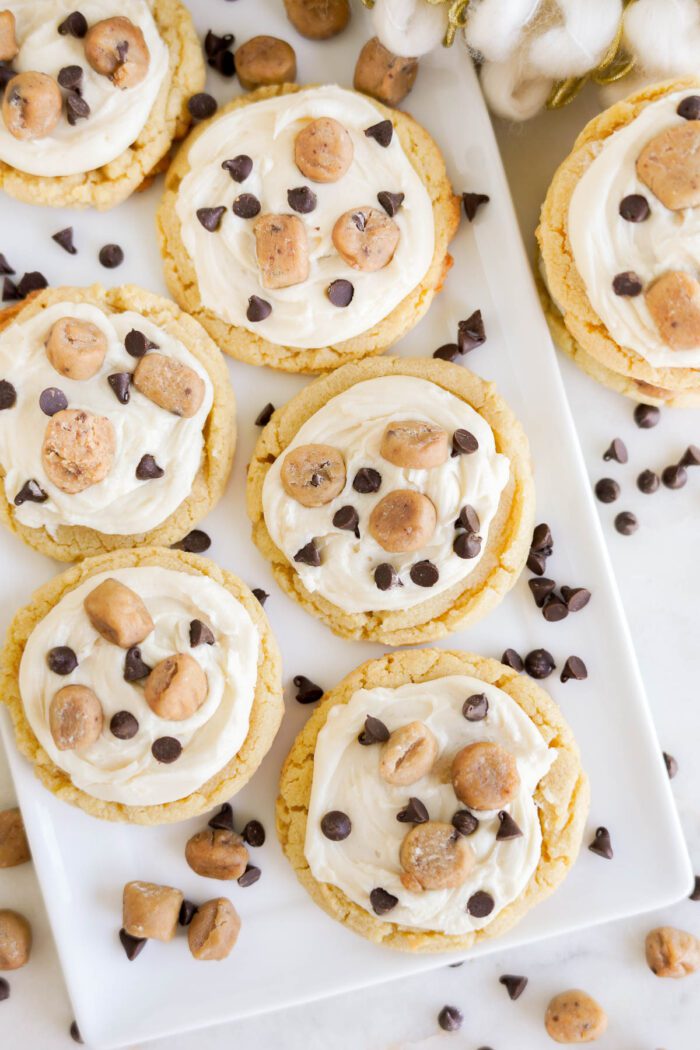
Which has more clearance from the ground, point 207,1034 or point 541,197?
point 541,197

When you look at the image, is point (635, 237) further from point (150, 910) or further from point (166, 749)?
point (150, 910)

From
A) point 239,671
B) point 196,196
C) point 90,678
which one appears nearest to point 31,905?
point 90,678

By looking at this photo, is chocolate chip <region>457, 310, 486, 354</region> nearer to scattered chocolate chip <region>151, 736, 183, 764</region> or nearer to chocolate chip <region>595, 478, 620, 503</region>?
chocolate chip <region>595, 478, 620, 503</region>

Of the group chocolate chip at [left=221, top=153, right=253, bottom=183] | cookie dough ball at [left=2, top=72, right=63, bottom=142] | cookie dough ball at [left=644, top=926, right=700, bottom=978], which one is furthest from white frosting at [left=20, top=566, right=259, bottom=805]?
cookie dough ball at [left=644, top=926, right=700, bottom=978]

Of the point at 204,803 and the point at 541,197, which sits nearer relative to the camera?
the point at 204,803

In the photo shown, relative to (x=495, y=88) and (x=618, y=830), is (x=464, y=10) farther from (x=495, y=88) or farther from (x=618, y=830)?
(x=618, y=830)

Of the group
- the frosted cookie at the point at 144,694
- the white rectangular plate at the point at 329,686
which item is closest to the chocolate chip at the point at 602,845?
the white rectangular plate at the point at 329,686

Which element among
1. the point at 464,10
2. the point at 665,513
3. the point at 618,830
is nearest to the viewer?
the point at 464,10

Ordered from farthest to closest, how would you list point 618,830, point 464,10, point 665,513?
point 665,513 → point 618,830 → point 464,10
